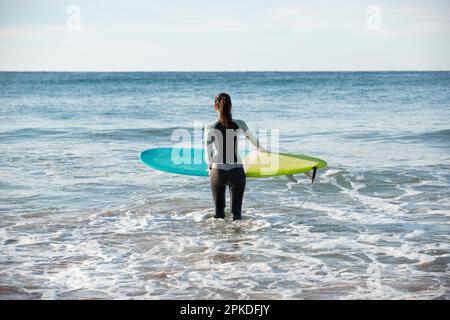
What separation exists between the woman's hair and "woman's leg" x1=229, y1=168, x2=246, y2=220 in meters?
0.59

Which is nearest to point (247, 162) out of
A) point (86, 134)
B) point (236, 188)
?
point (236, 188)

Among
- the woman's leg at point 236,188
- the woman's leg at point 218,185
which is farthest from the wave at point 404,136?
the woman's leg at point 218,185

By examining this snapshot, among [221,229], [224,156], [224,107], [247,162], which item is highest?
[224,107]

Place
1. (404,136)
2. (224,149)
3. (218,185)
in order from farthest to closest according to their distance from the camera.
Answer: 1. (404,136)
2. (218,185)
3. (224,149)

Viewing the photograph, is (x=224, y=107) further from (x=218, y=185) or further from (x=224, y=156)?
(x=218, y=185)

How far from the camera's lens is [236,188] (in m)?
7.13

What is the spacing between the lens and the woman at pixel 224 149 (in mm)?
A: 6837

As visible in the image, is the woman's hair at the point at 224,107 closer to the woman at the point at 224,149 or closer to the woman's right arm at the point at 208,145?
the woman at the point at 224,149

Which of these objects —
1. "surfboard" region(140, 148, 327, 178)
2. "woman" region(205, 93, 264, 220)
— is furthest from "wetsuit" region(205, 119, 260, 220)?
"surfboard" region(140, 148, 327, 178)

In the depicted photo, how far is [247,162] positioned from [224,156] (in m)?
1.54

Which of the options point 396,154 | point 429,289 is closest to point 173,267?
point 429,289

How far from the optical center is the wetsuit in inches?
271

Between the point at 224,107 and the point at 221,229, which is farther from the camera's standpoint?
the point at 221,229

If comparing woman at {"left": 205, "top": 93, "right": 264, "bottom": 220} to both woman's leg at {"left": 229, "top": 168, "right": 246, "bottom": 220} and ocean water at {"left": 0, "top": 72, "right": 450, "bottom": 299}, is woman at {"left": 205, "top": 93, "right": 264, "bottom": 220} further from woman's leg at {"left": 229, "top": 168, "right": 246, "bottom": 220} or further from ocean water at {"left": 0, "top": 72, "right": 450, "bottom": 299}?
ocean water at {"left": 0, "top": 72, "right": 450, "bottom": 299}
